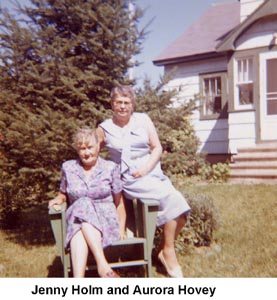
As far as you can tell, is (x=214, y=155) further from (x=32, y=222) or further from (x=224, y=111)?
(x=32, y=222)

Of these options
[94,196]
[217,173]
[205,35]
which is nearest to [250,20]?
[205,35]

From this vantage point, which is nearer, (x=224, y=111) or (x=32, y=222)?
(x=32, y=222)

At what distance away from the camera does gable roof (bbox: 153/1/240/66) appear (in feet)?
35.0

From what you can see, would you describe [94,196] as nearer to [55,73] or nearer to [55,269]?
[55,269]

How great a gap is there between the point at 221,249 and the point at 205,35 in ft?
27.6

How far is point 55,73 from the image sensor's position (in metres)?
4.24

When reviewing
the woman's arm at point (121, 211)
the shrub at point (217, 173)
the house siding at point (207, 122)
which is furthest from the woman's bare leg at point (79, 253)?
the house siding at point (207, 122)

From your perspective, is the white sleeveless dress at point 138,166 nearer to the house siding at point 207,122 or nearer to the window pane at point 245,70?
the window pane at point 245,70

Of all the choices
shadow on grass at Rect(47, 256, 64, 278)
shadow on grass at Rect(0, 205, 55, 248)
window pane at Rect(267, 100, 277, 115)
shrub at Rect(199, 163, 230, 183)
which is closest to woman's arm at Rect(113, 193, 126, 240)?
shadow on grass at Rect(47, 256, 64, 278)

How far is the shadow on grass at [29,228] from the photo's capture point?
4.75 meters

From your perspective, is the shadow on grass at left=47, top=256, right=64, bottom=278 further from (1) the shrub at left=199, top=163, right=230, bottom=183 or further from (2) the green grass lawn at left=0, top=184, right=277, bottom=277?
(1) the shrub at left=199, top=163, right=230, bottom=183
